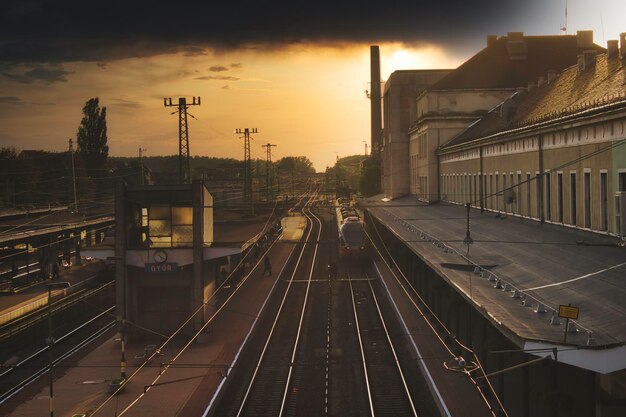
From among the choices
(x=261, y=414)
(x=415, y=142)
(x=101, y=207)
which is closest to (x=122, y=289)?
(x=261, y=414)

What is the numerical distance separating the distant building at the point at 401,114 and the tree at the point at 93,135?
3342 centimetres

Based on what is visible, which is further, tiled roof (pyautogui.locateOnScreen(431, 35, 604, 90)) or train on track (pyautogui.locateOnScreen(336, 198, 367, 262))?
tiled roof (pyautogui.locateOnScreen(431, 35, 604, 90))

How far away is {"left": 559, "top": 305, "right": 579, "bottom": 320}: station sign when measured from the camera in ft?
36.2

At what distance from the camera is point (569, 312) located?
11156mm

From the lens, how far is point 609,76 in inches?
960

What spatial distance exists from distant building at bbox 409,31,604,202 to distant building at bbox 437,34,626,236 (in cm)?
1476

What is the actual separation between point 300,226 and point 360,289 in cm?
4453

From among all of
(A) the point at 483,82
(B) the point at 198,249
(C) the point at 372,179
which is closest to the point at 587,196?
(B) the point at 198,249

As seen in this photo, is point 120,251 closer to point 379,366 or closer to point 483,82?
point 379,366

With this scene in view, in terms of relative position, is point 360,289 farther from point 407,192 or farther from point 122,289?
point 407,192

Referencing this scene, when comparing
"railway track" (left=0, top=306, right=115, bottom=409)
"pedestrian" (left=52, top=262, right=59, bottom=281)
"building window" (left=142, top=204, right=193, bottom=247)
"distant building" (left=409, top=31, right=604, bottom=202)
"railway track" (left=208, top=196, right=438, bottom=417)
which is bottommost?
"railway track" (left=0, top=306, right=115, bottom=409)

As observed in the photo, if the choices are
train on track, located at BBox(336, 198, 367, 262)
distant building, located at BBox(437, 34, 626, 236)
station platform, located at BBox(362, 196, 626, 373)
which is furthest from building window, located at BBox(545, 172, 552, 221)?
train on track, located at BBox(336, 198, 367, 262)

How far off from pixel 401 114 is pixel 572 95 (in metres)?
55.5

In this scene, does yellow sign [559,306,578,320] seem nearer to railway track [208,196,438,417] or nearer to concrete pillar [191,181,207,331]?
railway track [208,196,438,417]
